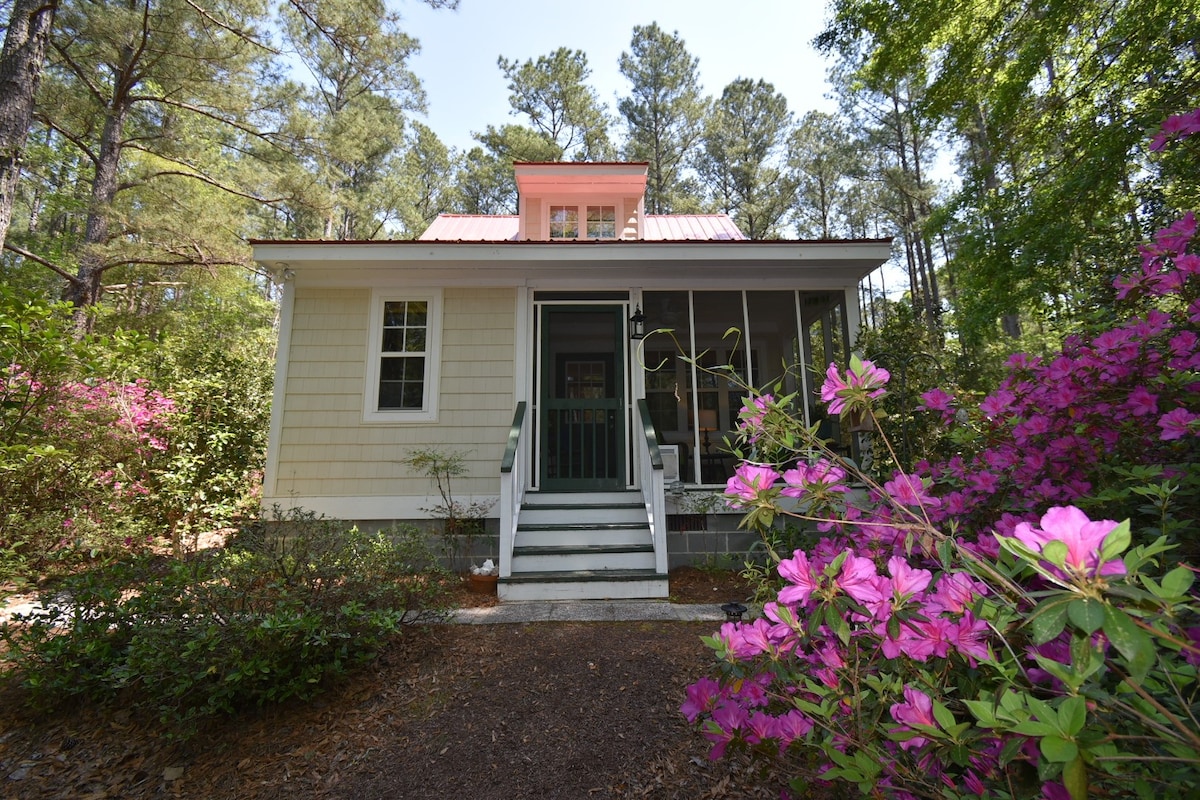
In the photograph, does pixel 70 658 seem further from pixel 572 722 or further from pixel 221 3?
pixel 221 3

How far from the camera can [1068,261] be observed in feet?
18.5

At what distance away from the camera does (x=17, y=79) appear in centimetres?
564

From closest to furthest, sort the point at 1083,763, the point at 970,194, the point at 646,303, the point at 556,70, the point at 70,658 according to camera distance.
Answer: the point at 1083,763, the point at 70,658, the point at 970,194, the point at 646,303, the point at 556,70

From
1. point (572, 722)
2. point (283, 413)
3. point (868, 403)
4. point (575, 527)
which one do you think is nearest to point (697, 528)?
point (575, 527)

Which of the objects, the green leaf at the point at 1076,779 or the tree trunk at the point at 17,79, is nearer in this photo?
the green leaf at the point at 1076,779

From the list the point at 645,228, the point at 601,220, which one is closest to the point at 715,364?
the point at 645,228

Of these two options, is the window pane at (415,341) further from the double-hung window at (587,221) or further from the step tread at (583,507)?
the double-hung window at (587,221)

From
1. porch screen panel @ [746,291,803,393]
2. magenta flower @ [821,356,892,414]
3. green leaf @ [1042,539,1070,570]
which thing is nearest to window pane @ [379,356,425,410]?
porch screen panel @ [746,291,803,393]

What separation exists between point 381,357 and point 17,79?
5.15 m

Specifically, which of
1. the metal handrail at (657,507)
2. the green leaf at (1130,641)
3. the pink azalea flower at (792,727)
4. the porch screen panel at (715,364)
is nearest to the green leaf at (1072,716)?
the green leaf at (1130,641)

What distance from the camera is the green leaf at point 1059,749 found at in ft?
1.94

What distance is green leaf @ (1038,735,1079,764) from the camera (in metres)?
0.59

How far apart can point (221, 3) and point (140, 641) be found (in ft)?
33.7

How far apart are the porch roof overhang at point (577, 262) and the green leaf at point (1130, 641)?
16.7 ft
